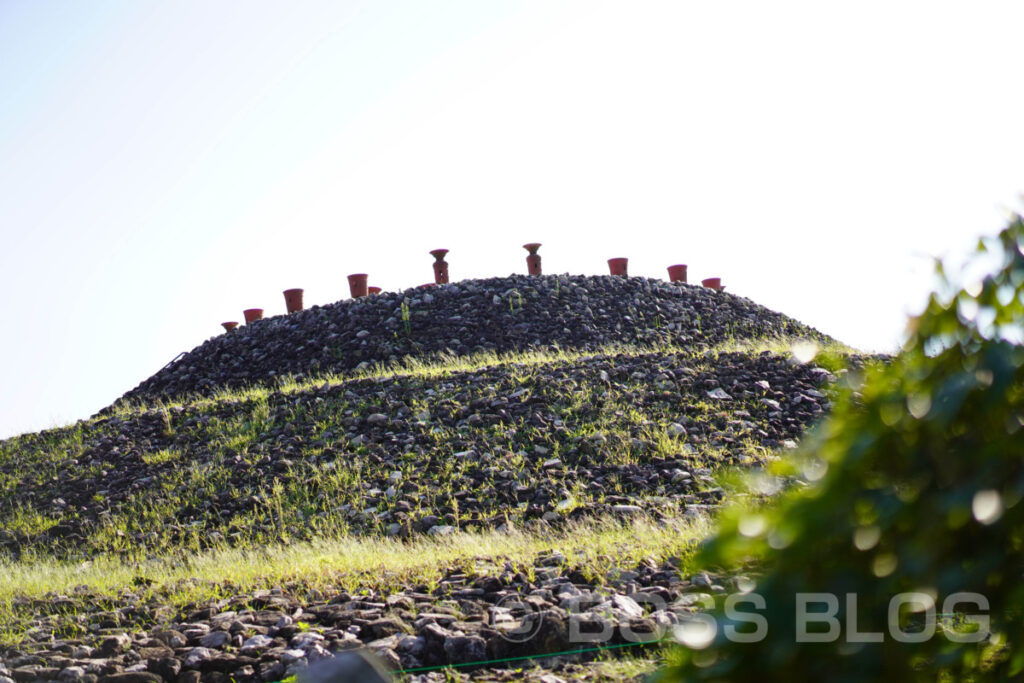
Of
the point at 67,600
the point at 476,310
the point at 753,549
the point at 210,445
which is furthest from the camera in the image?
the point at 476,310

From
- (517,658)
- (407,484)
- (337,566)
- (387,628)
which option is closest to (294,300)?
(407,484)

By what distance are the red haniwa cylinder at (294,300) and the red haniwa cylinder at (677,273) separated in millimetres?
8167

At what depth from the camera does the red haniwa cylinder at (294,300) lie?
17547mm

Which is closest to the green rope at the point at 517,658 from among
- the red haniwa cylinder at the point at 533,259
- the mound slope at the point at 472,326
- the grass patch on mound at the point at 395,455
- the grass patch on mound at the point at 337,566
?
the grass patch on mound at the point at 337,566

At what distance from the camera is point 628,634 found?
12.7 feet

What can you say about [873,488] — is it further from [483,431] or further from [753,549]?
[483,431]

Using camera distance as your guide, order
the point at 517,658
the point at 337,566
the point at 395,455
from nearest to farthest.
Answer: the point at 517,658 → the point at 337,566 → the point at 395,455

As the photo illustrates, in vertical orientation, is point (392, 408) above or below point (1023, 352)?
below

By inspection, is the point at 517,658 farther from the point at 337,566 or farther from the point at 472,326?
the point at 472,326

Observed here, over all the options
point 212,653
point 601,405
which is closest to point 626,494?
point 601,405

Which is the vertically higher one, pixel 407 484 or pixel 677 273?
pixel 677 273

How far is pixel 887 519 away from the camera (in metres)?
1.25

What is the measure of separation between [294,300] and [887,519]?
17190mm

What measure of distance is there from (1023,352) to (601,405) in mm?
8457
